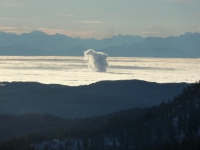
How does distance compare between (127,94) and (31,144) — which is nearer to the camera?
(31,144)

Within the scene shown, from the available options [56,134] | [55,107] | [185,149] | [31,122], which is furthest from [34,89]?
[185,149]

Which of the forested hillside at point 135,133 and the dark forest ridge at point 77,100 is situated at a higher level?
the dark forest ridge at point 77,100

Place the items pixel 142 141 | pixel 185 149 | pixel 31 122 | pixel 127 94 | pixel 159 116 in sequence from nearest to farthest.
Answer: pixel 185 149
pixel 142 141
pixel 159 116
pixel 31 122
pixel 127 94

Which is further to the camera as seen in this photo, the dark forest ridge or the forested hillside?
the dark forest ridge

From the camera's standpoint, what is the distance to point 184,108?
90562 mm

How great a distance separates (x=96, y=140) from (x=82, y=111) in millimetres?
74775

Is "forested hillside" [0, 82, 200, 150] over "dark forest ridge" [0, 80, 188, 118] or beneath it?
beneath

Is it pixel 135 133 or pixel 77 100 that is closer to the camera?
pixel 135 133

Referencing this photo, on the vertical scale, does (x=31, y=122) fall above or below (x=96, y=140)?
above

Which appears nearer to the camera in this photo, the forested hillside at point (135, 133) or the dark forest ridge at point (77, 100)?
the forested hillside at point (135, 133)

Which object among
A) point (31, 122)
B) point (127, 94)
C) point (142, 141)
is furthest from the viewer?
point (127, 94)

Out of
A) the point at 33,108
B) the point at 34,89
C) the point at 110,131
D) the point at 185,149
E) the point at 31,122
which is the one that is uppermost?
the point at 34,89

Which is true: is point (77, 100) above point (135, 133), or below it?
above

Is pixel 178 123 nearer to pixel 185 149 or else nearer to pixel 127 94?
pixel 185 149
